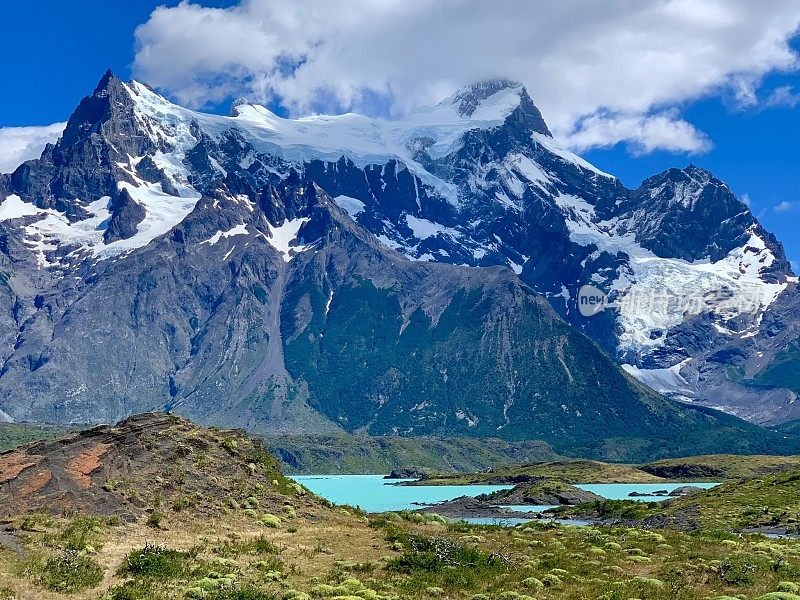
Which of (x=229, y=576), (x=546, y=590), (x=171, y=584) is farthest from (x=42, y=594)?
(x=546, y=590)

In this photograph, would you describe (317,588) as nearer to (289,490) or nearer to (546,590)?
(546,590)

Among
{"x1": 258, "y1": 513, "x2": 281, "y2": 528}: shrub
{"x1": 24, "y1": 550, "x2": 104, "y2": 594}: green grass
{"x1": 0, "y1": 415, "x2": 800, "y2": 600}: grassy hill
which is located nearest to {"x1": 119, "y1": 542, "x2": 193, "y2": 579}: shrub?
{"x1": 0, "y1": 415, "x2": 800, "y2": 600}: grassy hill

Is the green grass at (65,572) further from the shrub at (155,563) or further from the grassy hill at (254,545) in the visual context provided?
the shrub at (155,563)

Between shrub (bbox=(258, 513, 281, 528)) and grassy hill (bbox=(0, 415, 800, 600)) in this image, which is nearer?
grassy hill (bbox=(0, 415, 800, 600))

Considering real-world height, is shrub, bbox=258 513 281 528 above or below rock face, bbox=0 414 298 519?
below

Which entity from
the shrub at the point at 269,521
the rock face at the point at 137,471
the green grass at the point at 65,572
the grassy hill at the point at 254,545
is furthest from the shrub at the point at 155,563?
the shrub at the point at 269,521

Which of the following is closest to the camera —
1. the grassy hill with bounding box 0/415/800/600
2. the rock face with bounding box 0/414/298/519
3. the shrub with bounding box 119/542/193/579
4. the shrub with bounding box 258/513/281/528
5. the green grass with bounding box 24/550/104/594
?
the green grass with bounding box 24/550/104/594

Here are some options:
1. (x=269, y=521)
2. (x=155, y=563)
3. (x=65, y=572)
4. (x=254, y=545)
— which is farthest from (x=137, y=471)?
(x=65, y=572)

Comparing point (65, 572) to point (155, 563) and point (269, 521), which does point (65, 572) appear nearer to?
point (155, 563)

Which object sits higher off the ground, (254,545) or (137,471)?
(137,471)

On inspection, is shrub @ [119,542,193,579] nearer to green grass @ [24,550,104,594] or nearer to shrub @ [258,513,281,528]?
green grass @ [24,550,104,594]
